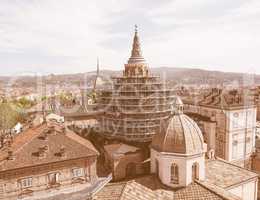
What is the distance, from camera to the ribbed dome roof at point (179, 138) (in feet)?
83.0

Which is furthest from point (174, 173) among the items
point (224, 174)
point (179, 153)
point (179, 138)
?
point (224, 174)

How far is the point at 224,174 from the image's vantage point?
2900 cm

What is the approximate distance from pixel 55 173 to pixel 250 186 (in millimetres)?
20596

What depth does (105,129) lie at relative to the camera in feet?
123

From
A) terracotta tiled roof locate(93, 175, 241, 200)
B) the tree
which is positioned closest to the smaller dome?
terracotta tiled roof locate(93, 175, 241, 200)

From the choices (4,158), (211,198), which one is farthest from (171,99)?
(4,158)

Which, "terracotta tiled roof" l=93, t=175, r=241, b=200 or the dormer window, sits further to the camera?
the dormer window

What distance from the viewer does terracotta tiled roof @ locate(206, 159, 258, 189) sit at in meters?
27.4

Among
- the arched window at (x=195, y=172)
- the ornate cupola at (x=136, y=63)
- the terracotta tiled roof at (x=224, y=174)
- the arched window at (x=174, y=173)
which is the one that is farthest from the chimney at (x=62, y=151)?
the ornate cupola at (x=136, y=63)

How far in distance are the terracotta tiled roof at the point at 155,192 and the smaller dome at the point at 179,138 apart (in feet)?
11.0

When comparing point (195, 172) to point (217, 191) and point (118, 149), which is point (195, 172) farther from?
point (118, 149)

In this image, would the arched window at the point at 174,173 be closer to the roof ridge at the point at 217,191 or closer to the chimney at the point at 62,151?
the roof ridge at the point at 217,191

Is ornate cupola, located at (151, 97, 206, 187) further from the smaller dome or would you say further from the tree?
the tree

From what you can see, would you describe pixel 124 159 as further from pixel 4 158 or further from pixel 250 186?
pixel 250 186
